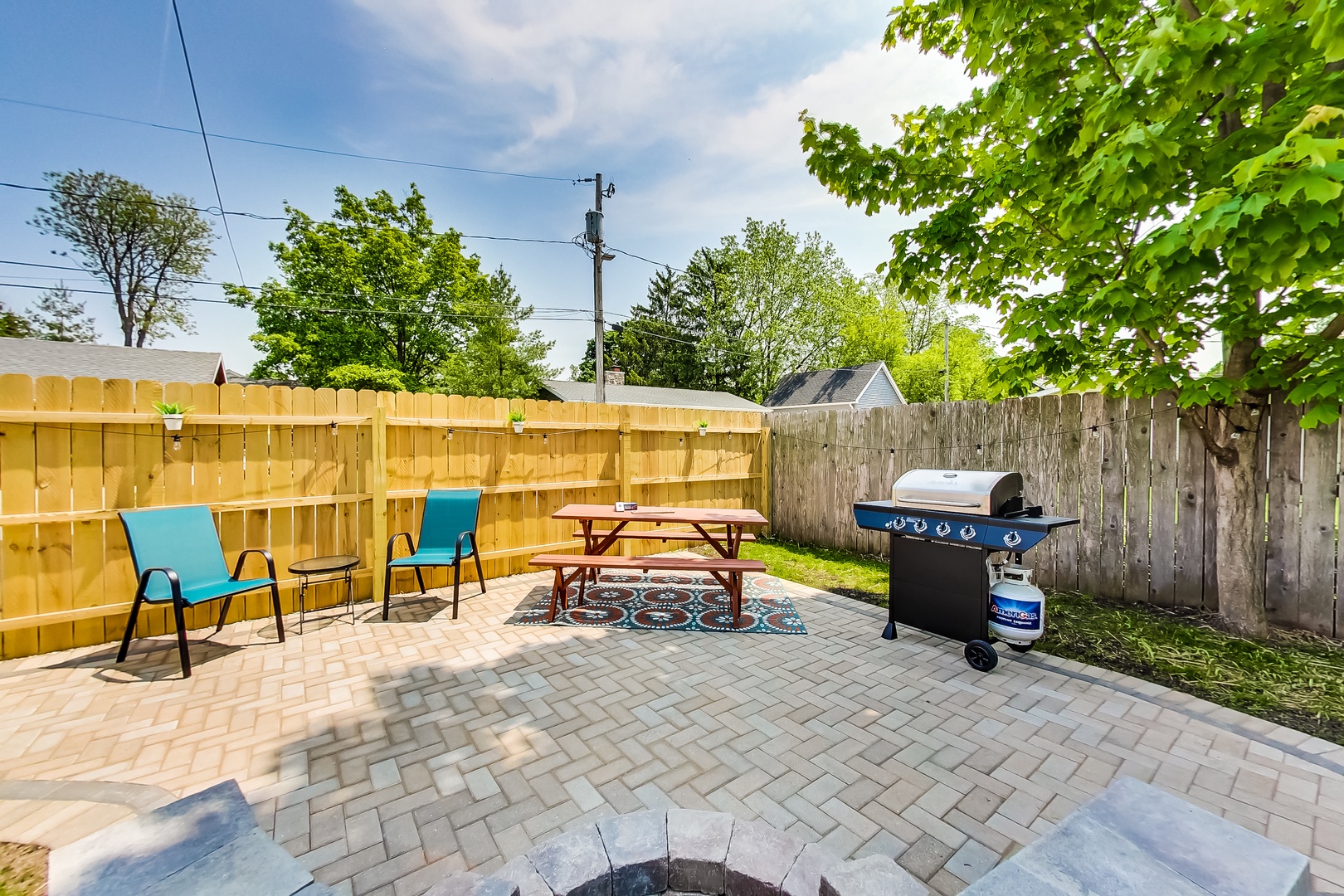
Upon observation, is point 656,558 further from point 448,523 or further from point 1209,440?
point 1209,440

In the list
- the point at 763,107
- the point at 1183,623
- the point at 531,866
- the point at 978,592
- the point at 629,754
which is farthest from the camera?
the point at 763,107

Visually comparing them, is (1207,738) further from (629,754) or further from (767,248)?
(767,248)

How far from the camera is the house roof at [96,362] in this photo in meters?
9.40

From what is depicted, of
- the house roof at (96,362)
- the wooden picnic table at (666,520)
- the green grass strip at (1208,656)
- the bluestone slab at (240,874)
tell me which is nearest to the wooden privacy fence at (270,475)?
the wooden picnic table at (666,520)

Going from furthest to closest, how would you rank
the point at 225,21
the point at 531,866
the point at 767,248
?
the point at 767,248 < the point at 225,21 < the point at 531,866

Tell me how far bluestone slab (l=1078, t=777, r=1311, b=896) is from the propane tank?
1903 mm

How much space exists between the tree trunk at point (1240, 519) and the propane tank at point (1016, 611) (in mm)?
1715

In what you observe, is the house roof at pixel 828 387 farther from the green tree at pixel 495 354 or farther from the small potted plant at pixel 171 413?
the small potted plant at pixel 171 413

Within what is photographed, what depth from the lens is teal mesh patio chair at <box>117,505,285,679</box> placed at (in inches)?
129

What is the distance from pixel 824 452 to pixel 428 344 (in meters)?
A: 19.2

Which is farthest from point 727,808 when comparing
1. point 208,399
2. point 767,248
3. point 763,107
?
point 767,248

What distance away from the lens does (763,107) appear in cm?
710

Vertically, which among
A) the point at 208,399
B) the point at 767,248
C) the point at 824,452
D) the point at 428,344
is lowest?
the point at 824,452

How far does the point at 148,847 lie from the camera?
1353 millimetres
